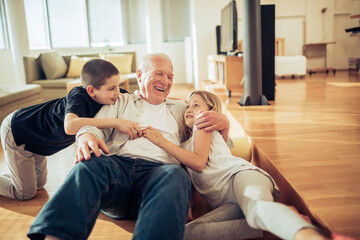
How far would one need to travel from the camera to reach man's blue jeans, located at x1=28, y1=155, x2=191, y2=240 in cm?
100

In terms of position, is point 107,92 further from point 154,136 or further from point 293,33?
point 293,33

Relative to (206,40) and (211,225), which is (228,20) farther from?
(211,225)

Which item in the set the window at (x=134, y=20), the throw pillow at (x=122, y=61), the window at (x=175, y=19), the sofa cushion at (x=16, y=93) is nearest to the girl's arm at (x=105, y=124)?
the sofa cushion at (x=16, y=93)

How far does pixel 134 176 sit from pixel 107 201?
0.50 ft

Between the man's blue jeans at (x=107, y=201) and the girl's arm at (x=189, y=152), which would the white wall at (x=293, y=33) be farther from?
the man's blue jeans at (x=107, y=201)

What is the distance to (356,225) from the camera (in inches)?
42.4

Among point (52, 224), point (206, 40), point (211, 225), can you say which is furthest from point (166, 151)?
point (206, 40)

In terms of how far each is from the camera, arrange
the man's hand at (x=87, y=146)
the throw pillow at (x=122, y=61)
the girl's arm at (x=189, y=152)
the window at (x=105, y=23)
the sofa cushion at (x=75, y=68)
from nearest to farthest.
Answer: the man's hand at (x=87, y=146) → the girl's arm at (x=189, y=152) → the sofa cushion at (x=75, y=68) → the throw pillow at (x=122, y=61) → the window at (x=105, y=23)

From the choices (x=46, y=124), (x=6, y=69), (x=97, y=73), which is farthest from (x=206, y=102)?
(x=6, y=69)

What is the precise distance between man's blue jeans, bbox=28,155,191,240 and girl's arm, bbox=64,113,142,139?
0.14 meters

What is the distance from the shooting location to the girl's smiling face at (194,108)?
1.54m

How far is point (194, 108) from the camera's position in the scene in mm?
1559

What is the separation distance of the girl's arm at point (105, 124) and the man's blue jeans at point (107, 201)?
5.5 inches

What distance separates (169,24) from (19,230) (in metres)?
7.32
